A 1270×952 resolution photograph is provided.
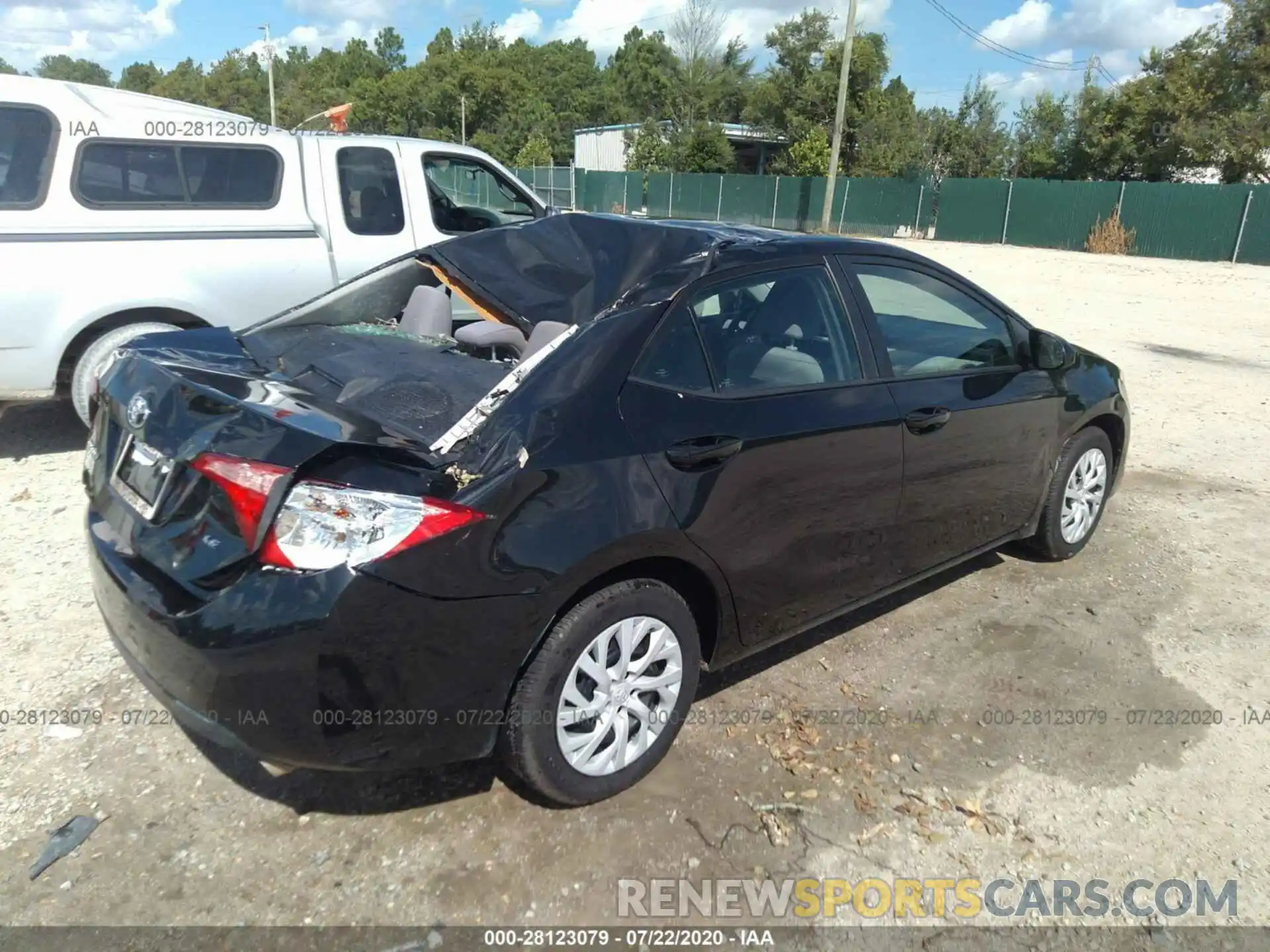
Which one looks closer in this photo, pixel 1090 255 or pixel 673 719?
pixel 673 719

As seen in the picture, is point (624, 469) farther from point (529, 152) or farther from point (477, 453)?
point (529, 152)

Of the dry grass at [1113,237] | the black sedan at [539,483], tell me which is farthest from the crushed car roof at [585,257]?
the dry grass at [1113,237]

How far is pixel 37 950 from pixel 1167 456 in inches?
276

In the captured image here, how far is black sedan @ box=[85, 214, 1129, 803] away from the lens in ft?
7.53

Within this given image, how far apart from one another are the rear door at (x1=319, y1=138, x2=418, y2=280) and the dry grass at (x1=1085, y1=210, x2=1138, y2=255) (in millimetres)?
26028

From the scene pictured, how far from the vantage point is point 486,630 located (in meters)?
2.42

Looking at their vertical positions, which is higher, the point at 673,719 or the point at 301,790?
the point at 673,719

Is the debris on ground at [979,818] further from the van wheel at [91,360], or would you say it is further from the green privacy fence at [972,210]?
the green privacy fence at [972,210]

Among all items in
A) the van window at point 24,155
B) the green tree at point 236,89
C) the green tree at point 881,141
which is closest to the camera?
the van window at point 24,155

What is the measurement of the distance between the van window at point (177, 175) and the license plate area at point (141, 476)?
3.59 m

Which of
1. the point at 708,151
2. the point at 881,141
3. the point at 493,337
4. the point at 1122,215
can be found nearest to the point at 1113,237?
the point at 1122,215

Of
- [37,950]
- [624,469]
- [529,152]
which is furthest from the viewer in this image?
[529,152]

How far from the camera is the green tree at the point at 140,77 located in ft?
375

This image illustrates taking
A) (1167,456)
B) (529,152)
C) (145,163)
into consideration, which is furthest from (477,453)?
(529,152)
